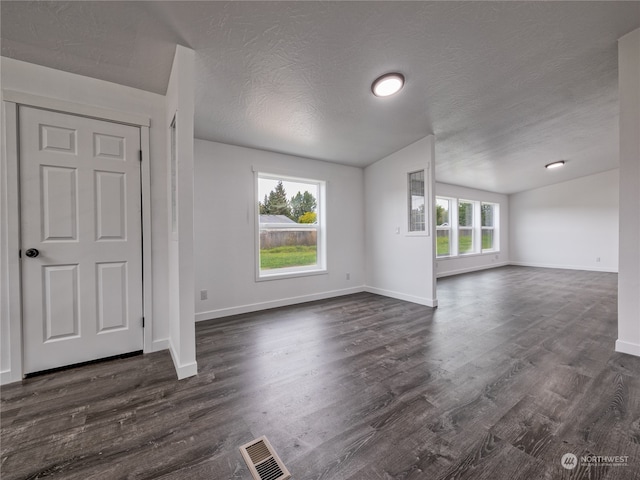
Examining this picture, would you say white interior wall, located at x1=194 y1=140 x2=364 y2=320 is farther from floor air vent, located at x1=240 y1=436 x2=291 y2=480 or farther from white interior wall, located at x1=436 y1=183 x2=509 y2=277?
white interior wall, located at x1=436 y1=183 x2=509 y2=277

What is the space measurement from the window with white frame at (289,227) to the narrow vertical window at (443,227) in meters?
3.66

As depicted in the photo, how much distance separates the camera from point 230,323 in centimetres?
313

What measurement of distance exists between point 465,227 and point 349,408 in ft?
22.7

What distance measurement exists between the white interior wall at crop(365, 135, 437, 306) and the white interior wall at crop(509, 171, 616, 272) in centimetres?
448

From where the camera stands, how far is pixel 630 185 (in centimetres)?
212

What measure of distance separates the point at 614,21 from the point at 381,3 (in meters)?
1.89

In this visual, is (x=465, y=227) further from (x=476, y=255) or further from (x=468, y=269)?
(x=468, y=269)

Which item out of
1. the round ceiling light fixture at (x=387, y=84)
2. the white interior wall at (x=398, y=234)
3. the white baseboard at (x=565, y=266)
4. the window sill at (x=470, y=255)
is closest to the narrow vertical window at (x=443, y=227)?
the window sill at (x=470, y=255)

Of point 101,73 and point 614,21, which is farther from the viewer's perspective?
point 101,73

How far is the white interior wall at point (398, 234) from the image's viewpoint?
147 inches

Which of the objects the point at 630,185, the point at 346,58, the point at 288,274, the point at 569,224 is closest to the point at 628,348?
the point at 630,185

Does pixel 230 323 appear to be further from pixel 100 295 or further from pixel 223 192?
pixel 223 192

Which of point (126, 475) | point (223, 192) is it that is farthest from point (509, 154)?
point (126, 475)

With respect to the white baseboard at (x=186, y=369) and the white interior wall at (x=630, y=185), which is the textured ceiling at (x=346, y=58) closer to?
the white interior wall at (x=630, y=185)
